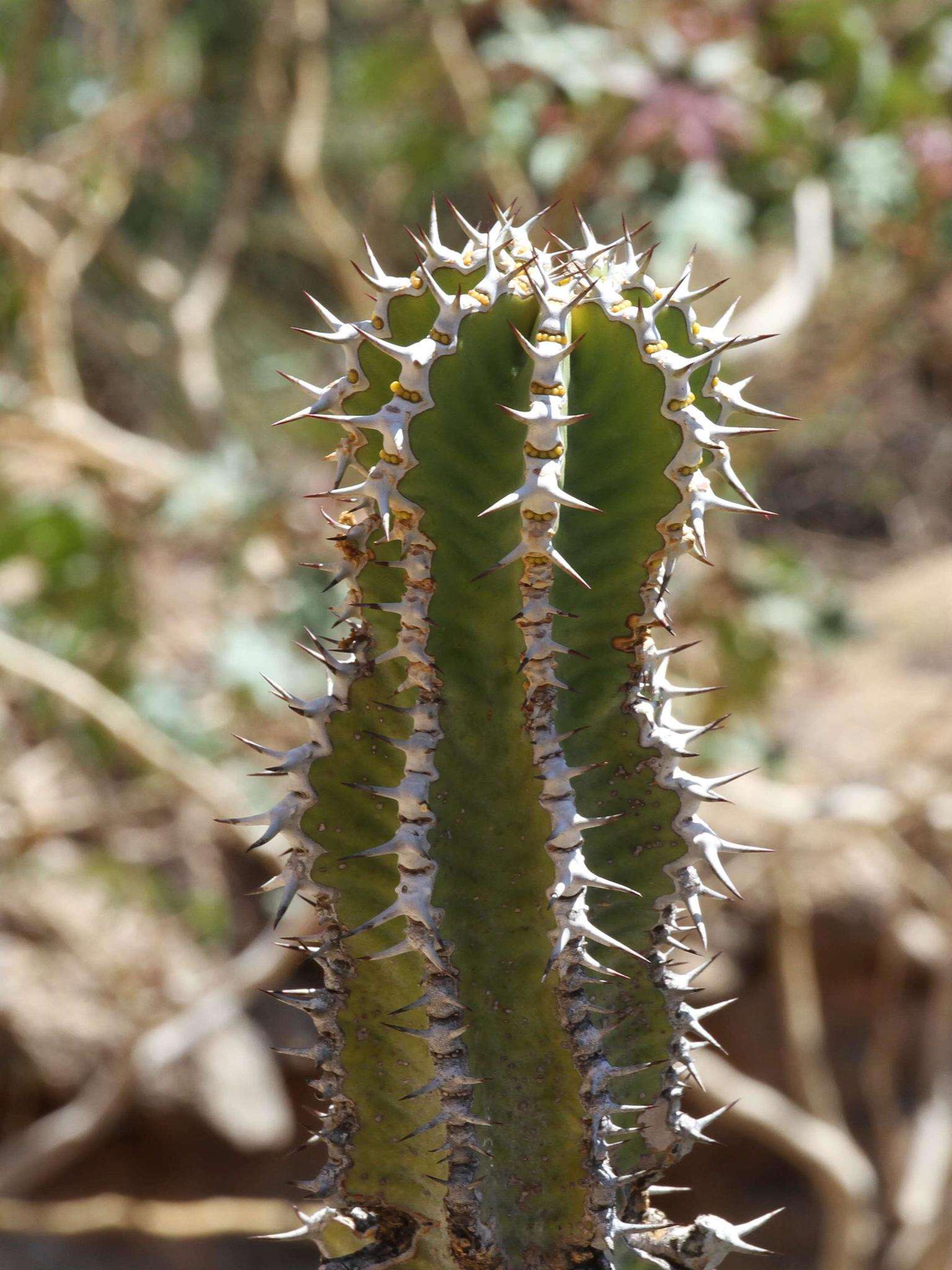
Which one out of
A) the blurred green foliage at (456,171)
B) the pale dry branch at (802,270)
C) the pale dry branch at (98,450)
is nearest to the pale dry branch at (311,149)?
the blurred green foliage at (456,171)

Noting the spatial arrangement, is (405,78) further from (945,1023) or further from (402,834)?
(402,834)

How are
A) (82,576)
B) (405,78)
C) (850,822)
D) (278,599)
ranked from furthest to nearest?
(405,78) < (82,576) < (278,599) < (850,822)

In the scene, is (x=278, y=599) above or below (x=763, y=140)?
below

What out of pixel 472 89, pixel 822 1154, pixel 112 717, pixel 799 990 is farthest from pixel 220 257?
pixel 822 1154

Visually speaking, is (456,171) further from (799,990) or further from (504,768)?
(504,768)

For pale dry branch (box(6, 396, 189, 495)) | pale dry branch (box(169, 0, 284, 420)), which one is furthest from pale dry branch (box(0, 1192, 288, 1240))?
pale dry branch (box(169, 0, 284, 420))

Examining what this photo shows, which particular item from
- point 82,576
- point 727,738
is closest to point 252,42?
point 82,576
